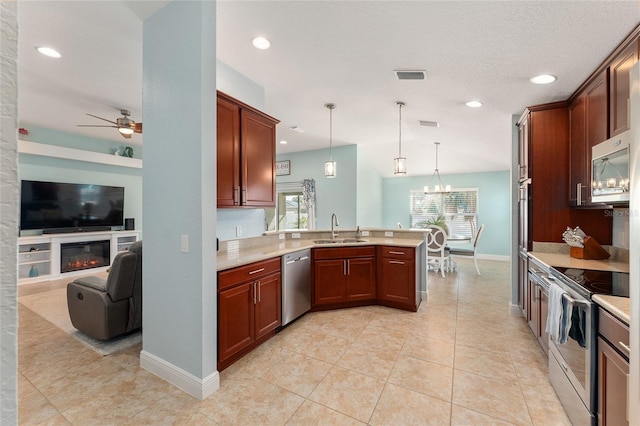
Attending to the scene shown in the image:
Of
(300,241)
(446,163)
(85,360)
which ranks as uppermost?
(446,163)

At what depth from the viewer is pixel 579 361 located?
1.72 m

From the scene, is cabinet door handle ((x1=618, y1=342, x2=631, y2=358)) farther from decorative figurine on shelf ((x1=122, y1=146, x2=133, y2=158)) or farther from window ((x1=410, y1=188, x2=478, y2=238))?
decorative figurine on shelf ((x1=122, y1=146, x2=133, y2=158))

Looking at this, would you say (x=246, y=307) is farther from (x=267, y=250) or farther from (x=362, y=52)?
(x=362, y=52)

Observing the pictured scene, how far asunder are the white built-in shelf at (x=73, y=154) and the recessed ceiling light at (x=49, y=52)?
121 inches

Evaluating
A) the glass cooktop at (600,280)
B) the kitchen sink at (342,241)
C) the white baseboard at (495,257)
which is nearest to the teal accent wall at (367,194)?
the kitchen sink at (342,241)

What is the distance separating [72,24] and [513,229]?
4995 mm

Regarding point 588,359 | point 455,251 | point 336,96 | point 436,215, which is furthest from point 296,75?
point 436,215

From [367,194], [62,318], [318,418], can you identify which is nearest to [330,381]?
[318,418]

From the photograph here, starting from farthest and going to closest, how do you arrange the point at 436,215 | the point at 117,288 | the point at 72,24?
the point at 436,215
the point at 117,288
the point at 72,24

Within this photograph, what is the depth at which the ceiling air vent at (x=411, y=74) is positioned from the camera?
2.74m

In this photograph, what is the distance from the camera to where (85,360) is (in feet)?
8.29

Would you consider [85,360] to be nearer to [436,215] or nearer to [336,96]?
[336,96]

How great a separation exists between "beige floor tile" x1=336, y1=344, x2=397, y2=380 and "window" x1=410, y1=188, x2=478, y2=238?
208 inches

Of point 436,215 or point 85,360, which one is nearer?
point 85,360
